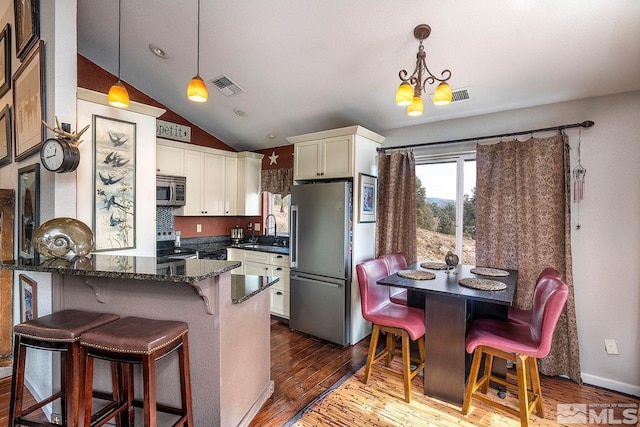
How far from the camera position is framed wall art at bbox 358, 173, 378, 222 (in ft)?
11.1

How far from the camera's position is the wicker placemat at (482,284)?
218 cm

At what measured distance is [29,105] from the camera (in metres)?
2.31

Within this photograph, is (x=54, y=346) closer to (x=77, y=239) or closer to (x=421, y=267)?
(x=77, y=239)

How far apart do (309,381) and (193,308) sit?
1420 millimetres

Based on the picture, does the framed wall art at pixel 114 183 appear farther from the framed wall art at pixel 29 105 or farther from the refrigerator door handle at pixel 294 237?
the refrigerator door handle at pixel 294 237

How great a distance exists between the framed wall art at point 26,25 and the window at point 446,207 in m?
3.53

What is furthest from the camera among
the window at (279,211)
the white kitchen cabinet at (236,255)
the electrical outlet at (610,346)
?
the window at (279,211)

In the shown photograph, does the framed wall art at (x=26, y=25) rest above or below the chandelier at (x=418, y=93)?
above

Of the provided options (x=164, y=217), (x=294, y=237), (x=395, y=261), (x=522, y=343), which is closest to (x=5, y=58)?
(x=164, y=217)

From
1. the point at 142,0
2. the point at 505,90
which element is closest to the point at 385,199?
the point at 505,90

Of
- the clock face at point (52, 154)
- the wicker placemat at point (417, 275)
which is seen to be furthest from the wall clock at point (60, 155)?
the wicker placemat at point (417, 275)

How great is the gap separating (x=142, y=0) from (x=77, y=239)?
2158 mm

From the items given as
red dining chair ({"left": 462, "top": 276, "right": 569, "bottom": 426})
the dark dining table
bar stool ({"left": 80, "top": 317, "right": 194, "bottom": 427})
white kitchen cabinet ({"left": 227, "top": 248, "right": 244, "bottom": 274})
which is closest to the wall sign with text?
white kitchen cabinet ({"left": 227, "top": 248, "right": 244, "bottom": 274})

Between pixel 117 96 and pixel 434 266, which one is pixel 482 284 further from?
pixel 117 96
